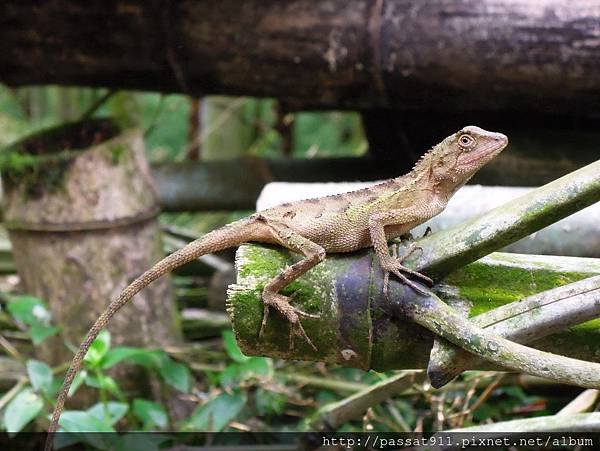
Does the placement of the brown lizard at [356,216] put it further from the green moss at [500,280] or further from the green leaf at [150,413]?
the green leaf at [150,413]

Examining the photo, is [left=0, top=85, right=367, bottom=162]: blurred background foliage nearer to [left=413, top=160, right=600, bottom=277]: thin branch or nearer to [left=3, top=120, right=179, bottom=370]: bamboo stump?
[left=3, top=120, right=179, bottom=370]: bamboo stump

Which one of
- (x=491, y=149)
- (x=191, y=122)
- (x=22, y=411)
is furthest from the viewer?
(x=191, y=122)

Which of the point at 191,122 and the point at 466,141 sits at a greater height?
the point at 466,141

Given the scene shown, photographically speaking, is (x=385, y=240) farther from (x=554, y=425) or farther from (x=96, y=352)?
(x=96, y=352)

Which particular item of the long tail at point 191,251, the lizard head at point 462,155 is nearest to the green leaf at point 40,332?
the long tail at point 191,251

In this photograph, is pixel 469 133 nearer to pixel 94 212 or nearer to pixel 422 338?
pixel 422 338

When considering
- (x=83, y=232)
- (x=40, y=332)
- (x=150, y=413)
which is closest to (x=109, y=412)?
(x=150, y=413)
